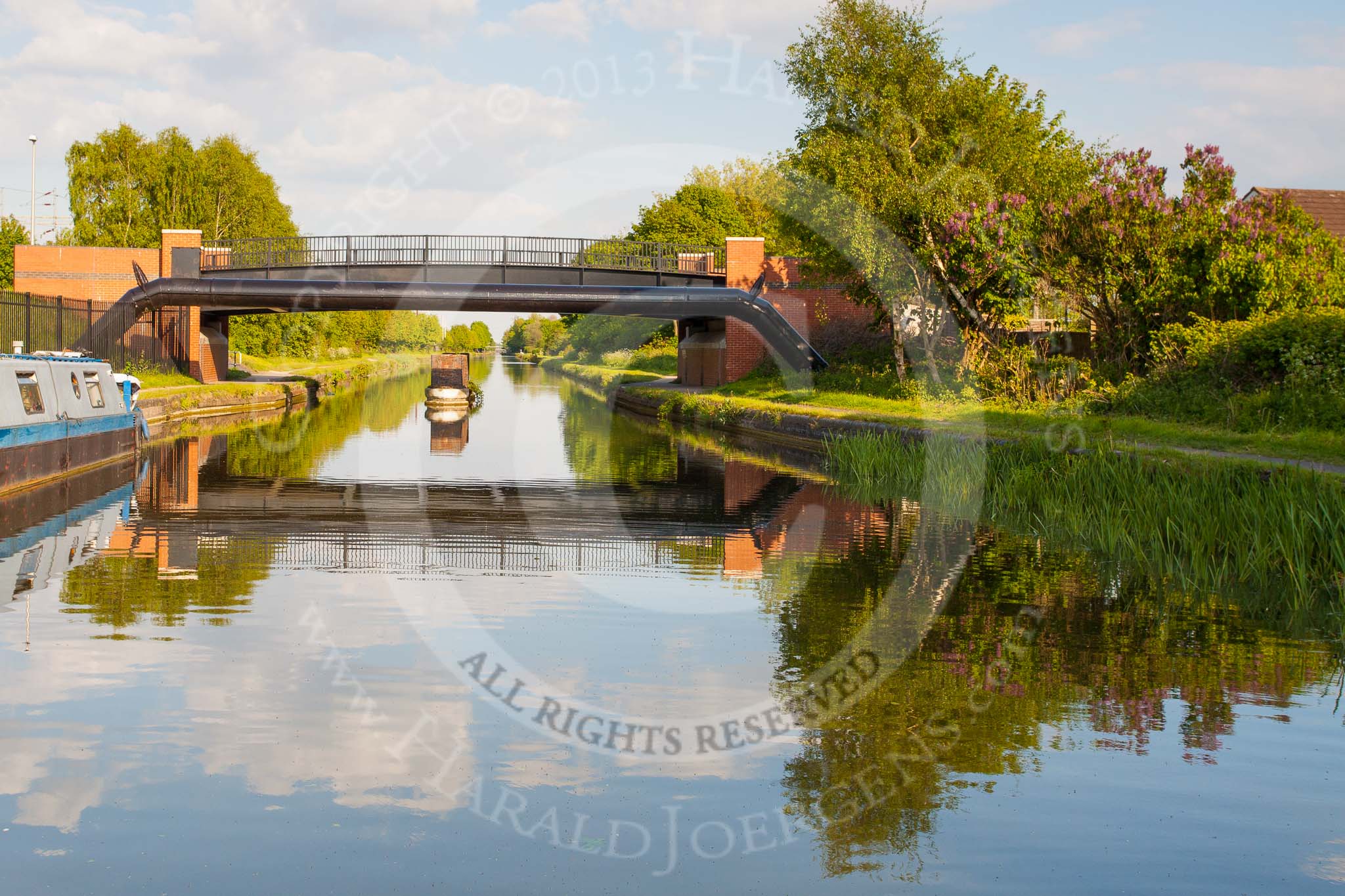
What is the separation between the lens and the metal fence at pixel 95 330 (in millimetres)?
27203

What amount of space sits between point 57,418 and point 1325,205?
133 feet

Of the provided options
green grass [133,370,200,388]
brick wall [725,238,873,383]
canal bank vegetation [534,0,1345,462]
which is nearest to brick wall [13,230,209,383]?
green grass [133,370,200,388]

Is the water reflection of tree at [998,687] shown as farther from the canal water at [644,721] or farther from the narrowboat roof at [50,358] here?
the narrowboat roof at [50,358]

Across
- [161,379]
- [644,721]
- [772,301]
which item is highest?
[772,301]

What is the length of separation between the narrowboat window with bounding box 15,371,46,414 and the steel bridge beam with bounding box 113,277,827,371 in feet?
57.3

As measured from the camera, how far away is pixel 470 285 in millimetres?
34531

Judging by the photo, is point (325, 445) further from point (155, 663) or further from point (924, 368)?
point (155, 663)

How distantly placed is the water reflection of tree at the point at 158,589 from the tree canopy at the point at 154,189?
52418mm

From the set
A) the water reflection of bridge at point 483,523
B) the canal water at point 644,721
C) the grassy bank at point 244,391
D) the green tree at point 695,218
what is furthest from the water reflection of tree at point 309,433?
the green tree at point 695,218

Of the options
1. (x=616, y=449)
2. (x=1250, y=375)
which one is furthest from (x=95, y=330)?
(x=1250, y=375)

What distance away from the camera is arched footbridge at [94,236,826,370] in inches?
1342

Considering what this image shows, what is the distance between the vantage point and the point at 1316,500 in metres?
10.0

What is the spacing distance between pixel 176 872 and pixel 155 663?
289 centimetres

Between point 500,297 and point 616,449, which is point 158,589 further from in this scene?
point 500,297
